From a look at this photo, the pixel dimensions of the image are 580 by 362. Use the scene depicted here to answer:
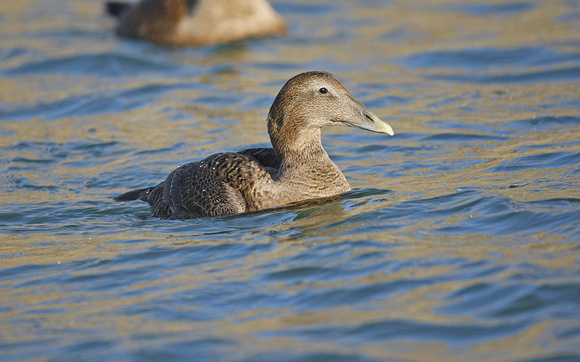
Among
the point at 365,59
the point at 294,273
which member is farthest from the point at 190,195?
the point at 365,59

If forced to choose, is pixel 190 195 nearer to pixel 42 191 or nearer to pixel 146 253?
pixel 146 253

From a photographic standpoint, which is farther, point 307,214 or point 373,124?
point 373,124

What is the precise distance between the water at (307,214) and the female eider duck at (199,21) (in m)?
0.27

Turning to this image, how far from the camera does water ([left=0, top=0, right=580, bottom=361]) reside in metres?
4.62

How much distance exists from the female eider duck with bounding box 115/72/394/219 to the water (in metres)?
0.14

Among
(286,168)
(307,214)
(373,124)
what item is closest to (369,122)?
(373,124)

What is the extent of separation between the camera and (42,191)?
7867mm

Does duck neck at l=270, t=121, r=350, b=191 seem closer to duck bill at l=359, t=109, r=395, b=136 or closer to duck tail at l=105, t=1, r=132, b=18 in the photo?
duck bill at l=359, t=109, r=395, b=136

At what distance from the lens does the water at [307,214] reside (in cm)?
462

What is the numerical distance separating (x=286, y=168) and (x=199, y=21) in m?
6.73

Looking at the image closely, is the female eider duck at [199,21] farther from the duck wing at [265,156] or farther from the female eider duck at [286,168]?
the female eider duck at [286,168]

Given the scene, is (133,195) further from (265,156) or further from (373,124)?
(373,124)

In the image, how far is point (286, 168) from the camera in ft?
21.9

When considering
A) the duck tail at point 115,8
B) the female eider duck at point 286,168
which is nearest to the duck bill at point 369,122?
the female eider duck at point 286,168
